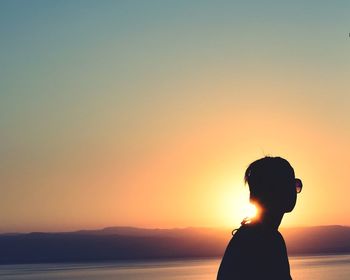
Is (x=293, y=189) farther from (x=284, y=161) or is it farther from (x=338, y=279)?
(x=338, y=279)

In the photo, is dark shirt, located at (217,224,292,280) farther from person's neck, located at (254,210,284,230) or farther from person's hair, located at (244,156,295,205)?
person's hair, located at (244,156,295,205)

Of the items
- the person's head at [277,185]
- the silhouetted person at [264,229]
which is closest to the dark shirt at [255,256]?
the silhouetted person at [264,229]

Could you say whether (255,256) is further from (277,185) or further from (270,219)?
(277,185)

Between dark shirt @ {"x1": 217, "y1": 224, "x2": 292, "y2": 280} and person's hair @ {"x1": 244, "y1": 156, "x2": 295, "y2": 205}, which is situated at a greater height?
person's hair @ {"x1": 244, "y1": 156, "x2": 295, "y2": 205}

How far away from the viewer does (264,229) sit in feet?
15.7

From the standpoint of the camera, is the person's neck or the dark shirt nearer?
the dark shirt

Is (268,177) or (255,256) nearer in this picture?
(255,256)

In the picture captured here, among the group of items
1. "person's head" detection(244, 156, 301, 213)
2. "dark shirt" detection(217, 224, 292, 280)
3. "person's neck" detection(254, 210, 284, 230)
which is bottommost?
"dark shirt" detection(217, 224, 292, 280)

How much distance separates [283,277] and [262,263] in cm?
14

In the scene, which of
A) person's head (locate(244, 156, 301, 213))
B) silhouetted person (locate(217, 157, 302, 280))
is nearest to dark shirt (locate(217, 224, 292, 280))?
silhouetted person (locate(217, 157, 302, 280))

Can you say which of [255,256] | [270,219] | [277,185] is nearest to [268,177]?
[277,185]

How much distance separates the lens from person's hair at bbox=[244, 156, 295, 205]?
15.8 feet

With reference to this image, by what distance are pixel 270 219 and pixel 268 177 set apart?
9.2 inches

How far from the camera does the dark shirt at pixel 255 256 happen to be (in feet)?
15.3
